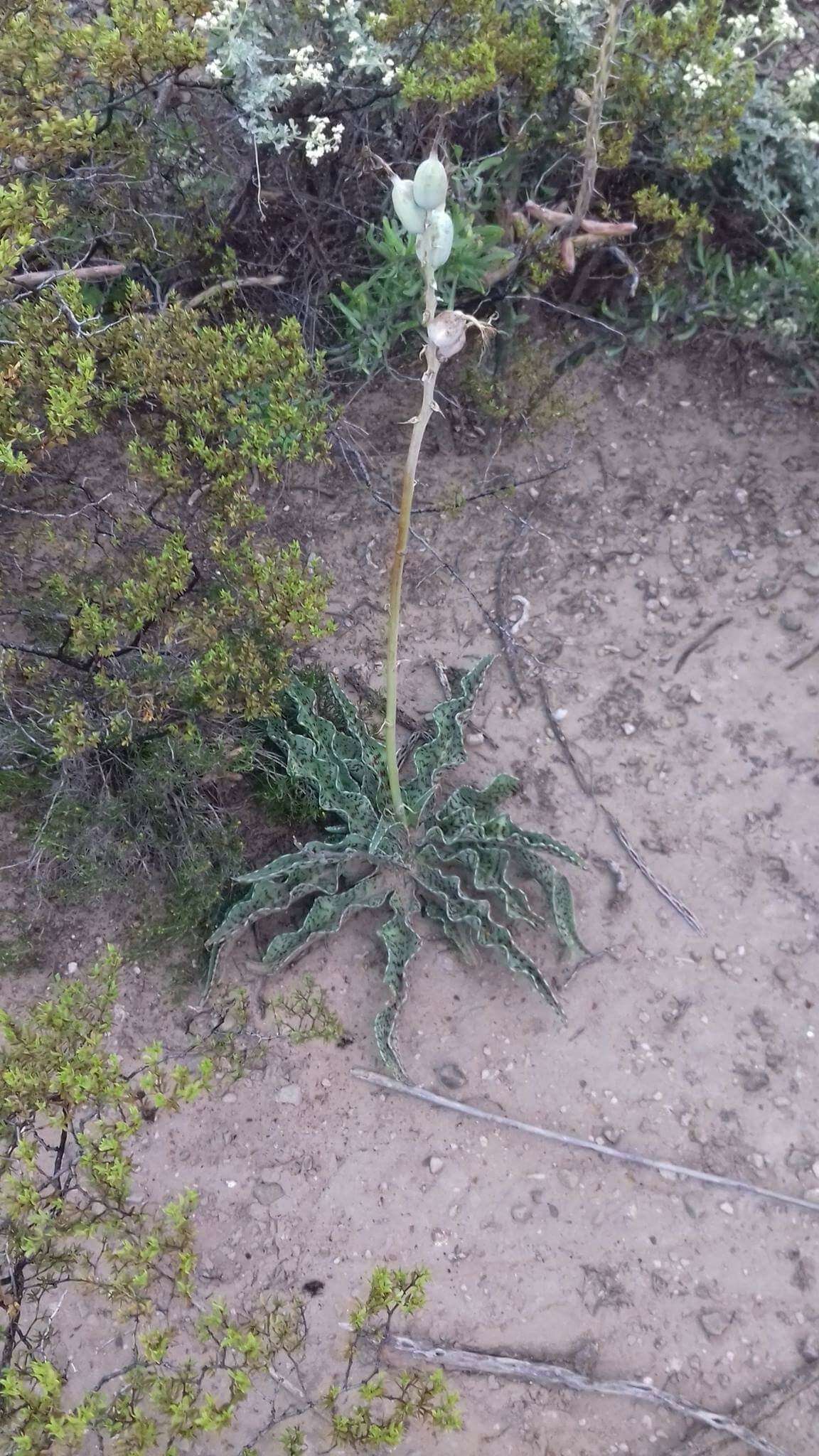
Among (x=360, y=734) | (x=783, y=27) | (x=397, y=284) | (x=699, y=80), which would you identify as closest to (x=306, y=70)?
(x=397, y=284)

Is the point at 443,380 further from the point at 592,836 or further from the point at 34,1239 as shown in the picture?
the point at 34,1239

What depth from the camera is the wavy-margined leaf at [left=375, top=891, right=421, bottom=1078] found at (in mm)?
3299

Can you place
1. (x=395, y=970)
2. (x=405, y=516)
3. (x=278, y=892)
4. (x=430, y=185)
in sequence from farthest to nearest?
(x=278, y=892) < (x=395, y=970) < (x=405, y=516) < (x=430, y=185)

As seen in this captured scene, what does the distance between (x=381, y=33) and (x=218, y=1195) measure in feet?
14.8

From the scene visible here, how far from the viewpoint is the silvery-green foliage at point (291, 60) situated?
3.75 meters

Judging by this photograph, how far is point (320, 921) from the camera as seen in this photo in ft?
11.5

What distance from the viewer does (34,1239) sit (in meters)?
2.26

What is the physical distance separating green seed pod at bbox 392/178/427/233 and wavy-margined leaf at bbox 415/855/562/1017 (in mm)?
2186

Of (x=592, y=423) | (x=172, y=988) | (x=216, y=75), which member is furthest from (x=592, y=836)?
(x=216, y=75)

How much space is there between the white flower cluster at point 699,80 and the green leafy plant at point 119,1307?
4143 millimetres

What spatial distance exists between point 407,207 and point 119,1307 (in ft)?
10.2

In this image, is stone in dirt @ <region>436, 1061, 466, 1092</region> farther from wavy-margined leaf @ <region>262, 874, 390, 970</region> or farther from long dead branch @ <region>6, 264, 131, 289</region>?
long dead branch @ <region>6, 264, 131, 289</region>

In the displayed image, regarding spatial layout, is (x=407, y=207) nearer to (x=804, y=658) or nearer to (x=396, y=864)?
(x=396, y=864)

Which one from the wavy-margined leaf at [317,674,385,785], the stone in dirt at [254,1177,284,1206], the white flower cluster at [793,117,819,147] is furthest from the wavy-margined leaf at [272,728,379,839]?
the white flower cluster at [793,117,819,147]
